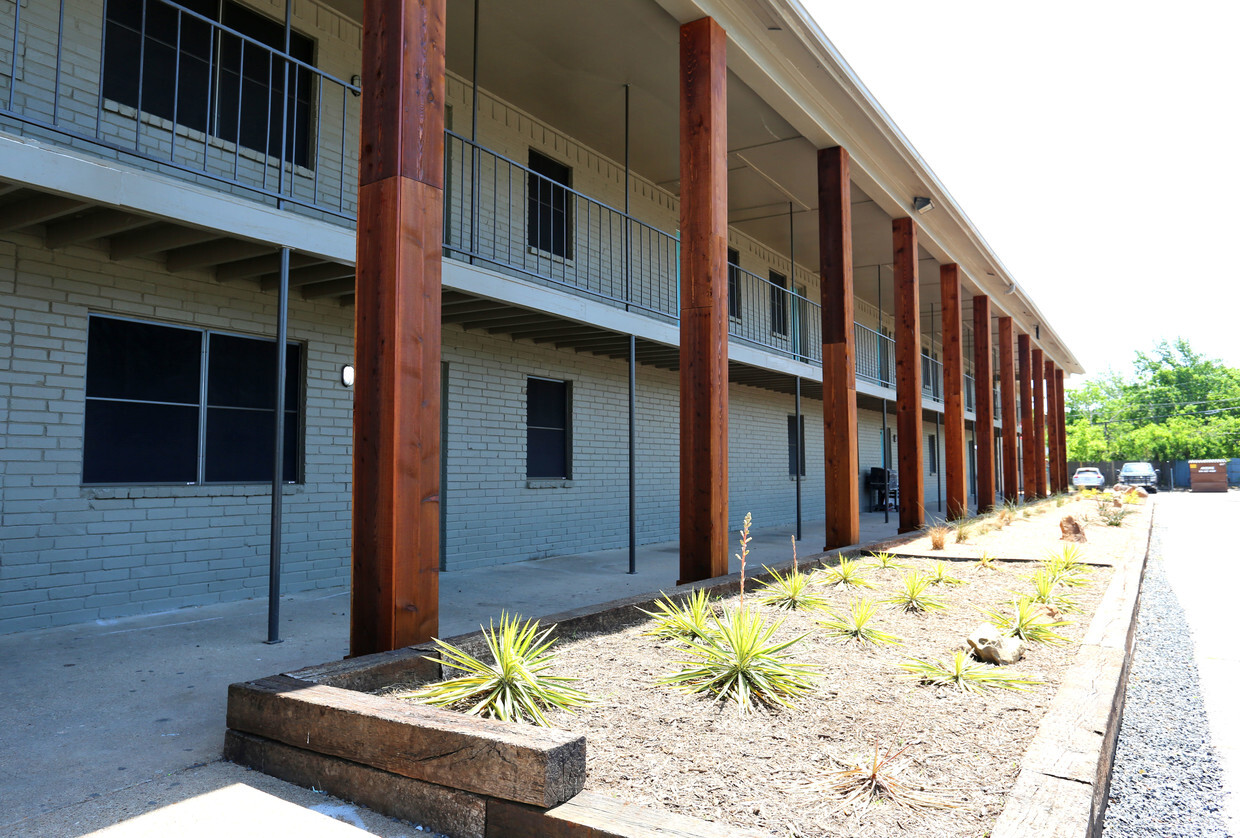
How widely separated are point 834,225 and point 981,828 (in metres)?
7.23

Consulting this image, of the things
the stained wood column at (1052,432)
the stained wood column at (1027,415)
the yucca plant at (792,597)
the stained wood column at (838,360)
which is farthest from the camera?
the stained wood column at (1052,432)

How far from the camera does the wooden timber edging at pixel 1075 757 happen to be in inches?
76.2

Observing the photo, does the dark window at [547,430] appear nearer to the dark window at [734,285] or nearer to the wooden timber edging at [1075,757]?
the dark window at [734,285]

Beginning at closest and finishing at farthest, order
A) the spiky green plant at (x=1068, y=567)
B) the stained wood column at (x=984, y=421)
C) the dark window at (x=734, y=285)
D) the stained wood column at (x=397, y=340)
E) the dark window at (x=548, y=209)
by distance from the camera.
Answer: the stained wood column at (x=397, y=340) → the spiky green plant at (x=1068, y=567) → the dark window at (x=548, y=209) → the dark window at (x=734, y=285) → the stained wood column at (x=984, y=421)

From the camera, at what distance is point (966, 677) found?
3.39 metres

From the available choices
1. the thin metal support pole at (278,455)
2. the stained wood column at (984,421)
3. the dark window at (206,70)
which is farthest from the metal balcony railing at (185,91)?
the stained wood column at (984,421)

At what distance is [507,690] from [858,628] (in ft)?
7.32

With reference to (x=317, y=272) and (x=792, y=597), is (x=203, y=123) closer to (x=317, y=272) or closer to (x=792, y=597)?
(x=317, y=272)

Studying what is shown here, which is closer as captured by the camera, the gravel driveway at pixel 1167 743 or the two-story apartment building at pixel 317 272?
the gravel driveway at pixel 1167 743

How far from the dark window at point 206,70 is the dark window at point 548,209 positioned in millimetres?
3231

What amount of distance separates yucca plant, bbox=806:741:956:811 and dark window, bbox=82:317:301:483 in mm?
5373

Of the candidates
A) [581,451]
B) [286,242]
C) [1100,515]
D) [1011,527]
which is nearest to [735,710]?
[286,242]

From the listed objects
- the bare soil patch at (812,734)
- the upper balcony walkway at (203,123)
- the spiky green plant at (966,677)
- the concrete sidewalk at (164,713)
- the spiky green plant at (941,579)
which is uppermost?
the upper balcony walkway at (203,123)

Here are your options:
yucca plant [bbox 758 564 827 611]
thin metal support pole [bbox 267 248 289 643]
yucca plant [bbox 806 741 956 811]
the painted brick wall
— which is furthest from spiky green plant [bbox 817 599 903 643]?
the painted brick wall
